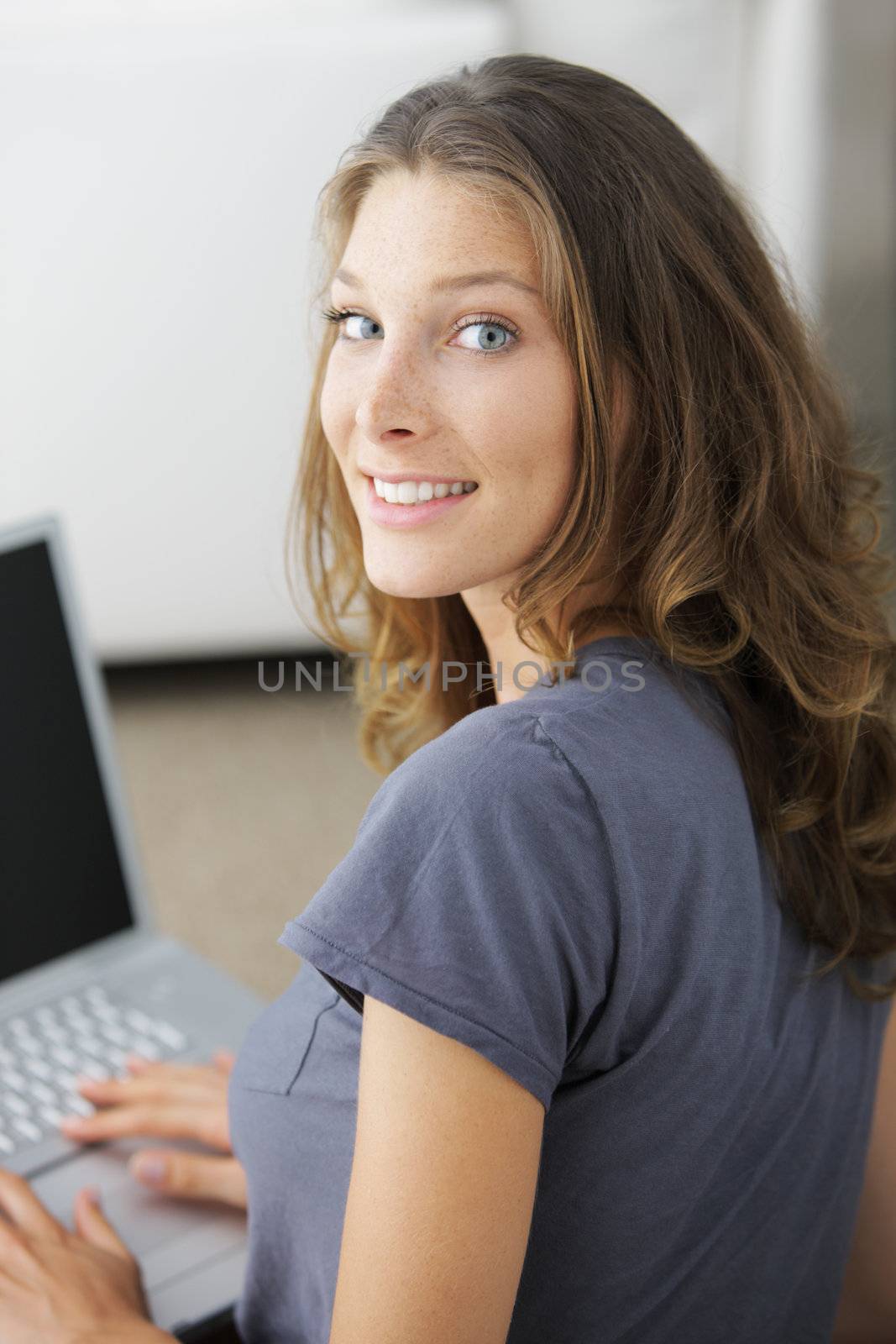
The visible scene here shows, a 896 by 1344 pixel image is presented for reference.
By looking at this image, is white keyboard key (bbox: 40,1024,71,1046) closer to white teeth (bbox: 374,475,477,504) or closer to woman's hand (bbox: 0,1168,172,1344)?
woman's hand (bbox: 0,1168,172,1344)

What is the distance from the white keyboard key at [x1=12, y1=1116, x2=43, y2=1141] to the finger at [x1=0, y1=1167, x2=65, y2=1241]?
6 centimetres

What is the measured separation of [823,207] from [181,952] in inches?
69.5

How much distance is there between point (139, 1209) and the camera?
0.89 metres

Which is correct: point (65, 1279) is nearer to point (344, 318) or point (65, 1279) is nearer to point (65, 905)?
point (65, 905)

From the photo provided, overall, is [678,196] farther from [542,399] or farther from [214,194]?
[214,194]

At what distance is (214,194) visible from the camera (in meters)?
2.11

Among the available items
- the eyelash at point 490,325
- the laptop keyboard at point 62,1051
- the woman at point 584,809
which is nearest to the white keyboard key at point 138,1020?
the laptop keyboard at point 62,1051

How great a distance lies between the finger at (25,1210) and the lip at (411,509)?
465mm

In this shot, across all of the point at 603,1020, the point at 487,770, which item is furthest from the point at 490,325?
the point at 603,1020

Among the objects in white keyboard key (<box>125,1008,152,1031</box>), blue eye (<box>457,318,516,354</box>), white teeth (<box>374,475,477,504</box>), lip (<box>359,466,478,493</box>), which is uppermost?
blue eye (<box>457,318,516,354</box>)

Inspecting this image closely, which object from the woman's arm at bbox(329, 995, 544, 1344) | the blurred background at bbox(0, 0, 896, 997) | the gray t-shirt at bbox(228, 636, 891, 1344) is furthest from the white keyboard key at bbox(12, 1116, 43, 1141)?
the blurred background at bbox(0, 0, 896, 997)

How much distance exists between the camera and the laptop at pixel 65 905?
1022mm

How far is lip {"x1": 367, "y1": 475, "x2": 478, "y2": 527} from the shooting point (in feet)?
2.34

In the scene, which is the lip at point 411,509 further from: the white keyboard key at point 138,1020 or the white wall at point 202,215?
the white wall at point 202,215
